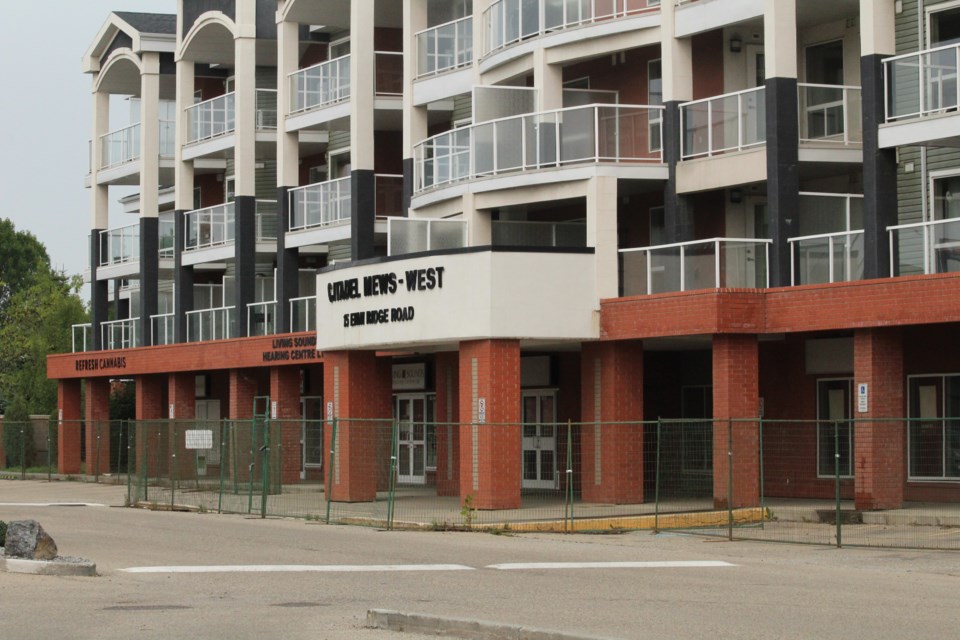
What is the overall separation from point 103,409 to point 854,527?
3341 cm

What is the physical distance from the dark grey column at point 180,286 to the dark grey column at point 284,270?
565 cm

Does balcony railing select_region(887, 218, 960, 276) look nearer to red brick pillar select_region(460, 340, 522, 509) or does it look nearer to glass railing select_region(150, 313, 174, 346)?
red brick pillar select_region(460, 340, 522, 509)

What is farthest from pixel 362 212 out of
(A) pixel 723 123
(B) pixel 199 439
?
(A) pixel 723 123

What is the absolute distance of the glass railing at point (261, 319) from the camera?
1729 inches

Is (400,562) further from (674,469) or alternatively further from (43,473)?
(43,473)

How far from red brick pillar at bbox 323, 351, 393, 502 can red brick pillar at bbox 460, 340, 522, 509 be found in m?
3.34

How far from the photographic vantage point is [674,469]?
26953 mm

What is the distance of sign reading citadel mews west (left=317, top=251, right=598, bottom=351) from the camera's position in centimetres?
2959

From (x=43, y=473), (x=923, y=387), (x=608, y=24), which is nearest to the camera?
(x=923, y=387)

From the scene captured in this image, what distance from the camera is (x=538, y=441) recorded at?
32.6 meters

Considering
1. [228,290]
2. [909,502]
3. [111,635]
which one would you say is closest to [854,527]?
[909,502]

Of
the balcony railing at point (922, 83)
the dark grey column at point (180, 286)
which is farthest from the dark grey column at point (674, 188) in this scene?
the dark grey column at point (180, 286)

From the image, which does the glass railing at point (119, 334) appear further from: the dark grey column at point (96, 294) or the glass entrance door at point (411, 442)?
the glass entrance door at point (411, 442)

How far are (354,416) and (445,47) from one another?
32.0 feet
